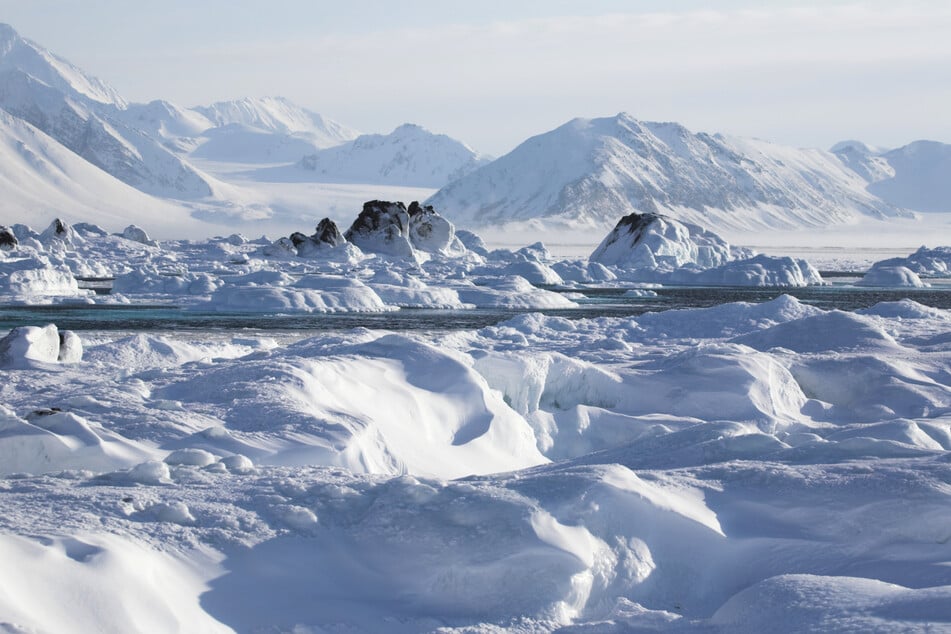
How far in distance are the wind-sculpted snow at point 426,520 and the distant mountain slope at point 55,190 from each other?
148033 millimetres

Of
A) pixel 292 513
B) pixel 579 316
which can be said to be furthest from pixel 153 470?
pixel 579 316

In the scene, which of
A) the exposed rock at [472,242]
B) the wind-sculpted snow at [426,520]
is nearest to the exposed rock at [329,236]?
the exposed rock at [472,242]

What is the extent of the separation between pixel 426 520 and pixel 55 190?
173m

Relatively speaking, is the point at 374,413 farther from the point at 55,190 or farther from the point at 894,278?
the point at 55,190

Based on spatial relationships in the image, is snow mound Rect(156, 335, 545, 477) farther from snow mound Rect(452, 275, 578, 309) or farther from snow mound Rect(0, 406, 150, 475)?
snow mound Rect(452, 275, 578, 309)

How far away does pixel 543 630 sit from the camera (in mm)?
6578

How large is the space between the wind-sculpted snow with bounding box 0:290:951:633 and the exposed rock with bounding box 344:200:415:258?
223ft

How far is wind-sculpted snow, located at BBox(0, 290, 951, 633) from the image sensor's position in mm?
6340

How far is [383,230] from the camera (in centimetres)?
8175

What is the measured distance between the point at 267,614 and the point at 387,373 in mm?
7462

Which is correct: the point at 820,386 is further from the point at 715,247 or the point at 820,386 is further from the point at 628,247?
the point at 715,247

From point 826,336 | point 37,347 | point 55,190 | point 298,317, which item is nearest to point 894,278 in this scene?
point 298,317

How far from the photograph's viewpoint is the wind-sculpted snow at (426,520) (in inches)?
250

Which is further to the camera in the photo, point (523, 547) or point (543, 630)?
point (523, 547)
